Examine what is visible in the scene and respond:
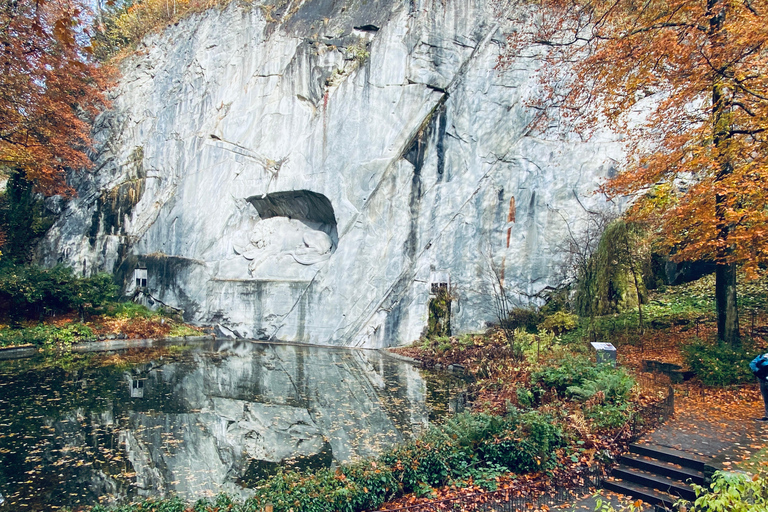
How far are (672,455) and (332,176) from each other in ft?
54.7

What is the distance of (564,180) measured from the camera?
1772 cm

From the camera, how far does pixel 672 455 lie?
5.88m

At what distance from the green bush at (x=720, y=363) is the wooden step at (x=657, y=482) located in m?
3.94

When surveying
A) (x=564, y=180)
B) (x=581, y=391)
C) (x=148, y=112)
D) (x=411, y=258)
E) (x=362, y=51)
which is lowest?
(x=581, y=391)

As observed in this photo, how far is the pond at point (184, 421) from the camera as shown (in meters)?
6.06

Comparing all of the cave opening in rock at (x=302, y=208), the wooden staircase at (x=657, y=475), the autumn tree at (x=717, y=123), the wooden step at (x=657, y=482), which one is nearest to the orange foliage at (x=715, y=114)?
the autumn tree at (x=717, y=123)

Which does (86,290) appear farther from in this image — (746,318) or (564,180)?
(746,318)

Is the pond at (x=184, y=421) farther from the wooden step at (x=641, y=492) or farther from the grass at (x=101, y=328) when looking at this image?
the wooden step at (x=641, y=492)

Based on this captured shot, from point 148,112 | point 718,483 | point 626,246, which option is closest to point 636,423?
point 718,483

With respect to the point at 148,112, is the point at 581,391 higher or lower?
lower

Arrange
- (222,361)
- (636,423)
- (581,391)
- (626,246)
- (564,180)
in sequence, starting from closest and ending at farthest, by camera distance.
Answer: (636,423) → (581,391) → (626,246) → (222,361) → (564,180)

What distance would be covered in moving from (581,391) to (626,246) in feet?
24.5

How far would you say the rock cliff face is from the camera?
1820cm

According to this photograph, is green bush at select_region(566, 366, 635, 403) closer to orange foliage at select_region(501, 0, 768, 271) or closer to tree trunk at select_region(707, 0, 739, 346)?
orange foliage at select_region(501, 0, 768, 271)
